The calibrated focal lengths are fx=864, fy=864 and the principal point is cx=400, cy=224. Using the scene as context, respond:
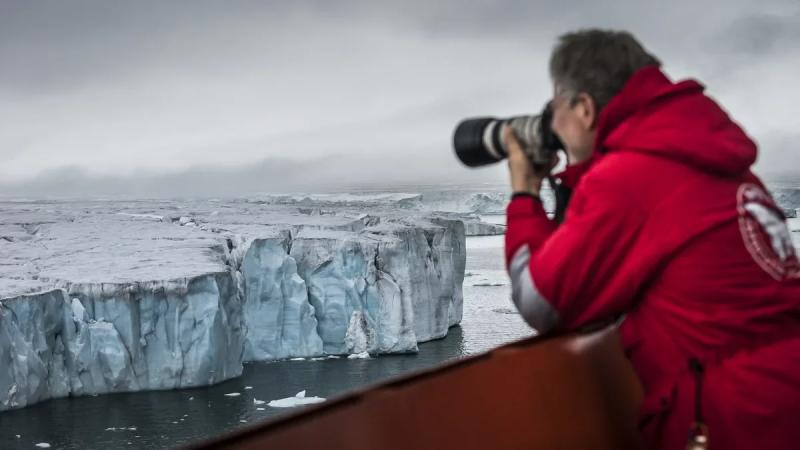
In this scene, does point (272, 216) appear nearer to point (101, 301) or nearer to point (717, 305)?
point (101, 301)

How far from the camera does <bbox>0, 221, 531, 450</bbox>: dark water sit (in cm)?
874

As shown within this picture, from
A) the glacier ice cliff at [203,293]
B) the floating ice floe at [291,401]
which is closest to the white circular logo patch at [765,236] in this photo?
the glacier ice cliff at [203,293]

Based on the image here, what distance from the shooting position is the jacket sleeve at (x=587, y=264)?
61 centimetres

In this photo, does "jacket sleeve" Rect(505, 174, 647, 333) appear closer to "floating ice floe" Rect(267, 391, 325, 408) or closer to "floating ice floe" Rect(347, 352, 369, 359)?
"floating ice floe" Rect(267, 391, 325, 408)

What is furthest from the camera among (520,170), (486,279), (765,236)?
(486,279)

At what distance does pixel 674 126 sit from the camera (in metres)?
0.62

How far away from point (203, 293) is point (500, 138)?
870 centimetres

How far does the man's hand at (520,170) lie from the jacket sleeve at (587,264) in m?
0.07

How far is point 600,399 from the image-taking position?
794 mm

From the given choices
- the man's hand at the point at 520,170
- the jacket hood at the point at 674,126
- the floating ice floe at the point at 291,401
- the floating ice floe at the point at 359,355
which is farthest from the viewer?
the floating ice floe at the point at 359,355

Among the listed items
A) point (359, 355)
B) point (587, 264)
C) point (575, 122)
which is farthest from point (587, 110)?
point (359, 355)

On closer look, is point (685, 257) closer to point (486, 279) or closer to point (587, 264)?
point (587, 264)

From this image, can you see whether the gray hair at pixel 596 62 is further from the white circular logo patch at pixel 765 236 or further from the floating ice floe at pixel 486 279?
the floating ice floe at pixel 486 279

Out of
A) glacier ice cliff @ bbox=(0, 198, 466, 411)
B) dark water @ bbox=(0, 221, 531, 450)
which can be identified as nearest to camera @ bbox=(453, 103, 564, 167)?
dark water @ bbox=(0, 221, 531, 450)
